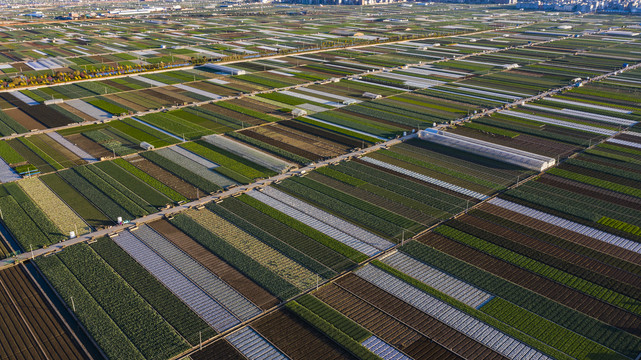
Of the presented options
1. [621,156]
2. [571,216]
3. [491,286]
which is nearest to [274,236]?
[491,286]

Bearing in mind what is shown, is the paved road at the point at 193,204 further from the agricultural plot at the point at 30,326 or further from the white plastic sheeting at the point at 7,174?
the white plastic sheeting at the point at 7,174

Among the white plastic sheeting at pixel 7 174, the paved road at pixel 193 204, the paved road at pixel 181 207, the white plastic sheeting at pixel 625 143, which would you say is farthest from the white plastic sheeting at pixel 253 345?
the white plastic sheeting at pixel 625 143

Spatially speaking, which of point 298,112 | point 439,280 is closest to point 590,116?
point 298,112

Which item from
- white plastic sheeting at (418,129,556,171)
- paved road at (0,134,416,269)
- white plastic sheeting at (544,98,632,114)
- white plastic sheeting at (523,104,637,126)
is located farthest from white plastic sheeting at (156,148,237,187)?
white plastic sheeting at (544,98,632,114)

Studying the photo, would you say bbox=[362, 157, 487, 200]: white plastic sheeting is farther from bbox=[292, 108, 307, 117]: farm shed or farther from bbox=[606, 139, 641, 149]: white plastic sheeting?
bbox=[606, 139, 641, 149]: white plastic sheeting

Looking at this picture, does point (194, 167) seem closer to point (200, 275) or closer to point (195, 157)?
point (195, 157)

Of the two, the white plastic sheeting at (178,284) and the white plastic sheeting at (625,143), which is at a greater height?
the white plastic sheeting at (625,143)

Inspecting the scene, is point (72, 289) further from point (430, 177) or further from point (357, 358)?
point (430, 177)
